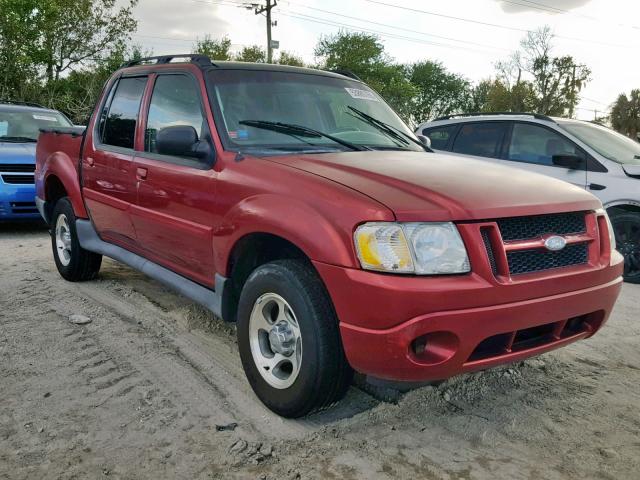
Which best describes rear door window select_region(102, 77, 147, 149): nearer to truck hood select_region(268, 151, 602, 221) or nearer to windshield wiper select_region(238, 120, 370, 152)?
windshield wiper select_region(238, 120, 370, 152)

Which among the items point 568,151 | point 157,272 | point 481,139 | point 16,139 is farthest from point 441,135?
point 16,139

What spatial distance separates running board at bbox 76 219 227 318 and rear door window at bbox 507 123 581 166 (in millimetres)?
4791

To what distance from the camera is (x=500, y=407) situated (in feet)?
9.87

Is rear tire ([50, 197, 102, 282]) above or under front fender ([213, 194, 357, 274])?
under

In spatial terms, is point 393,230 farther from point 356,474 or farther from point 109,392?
point 109,392

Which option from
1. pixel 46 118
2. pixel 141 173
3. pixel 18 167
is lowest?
pixel 18 167

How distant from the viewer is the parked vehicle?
607 cm

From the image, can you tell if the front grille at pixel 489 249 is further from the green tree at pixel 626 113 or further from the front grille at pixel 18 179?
the green tree at pixel 626 113

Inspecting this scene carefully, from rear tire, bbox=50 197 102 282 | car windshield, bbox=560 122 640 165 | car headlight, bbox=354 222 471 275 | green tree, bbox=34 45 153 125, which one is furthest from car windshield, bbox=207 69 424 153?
green tree, bbox=34 45 153 125

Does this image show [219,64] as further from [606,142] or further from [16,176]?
[16,176]

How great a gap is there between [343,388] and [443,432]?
536 mm

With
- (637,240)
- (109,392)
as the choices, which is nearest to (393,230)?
(109,392)

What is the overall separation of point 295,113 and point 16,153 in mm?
5913

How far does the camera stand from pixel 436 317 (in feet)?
7.45
